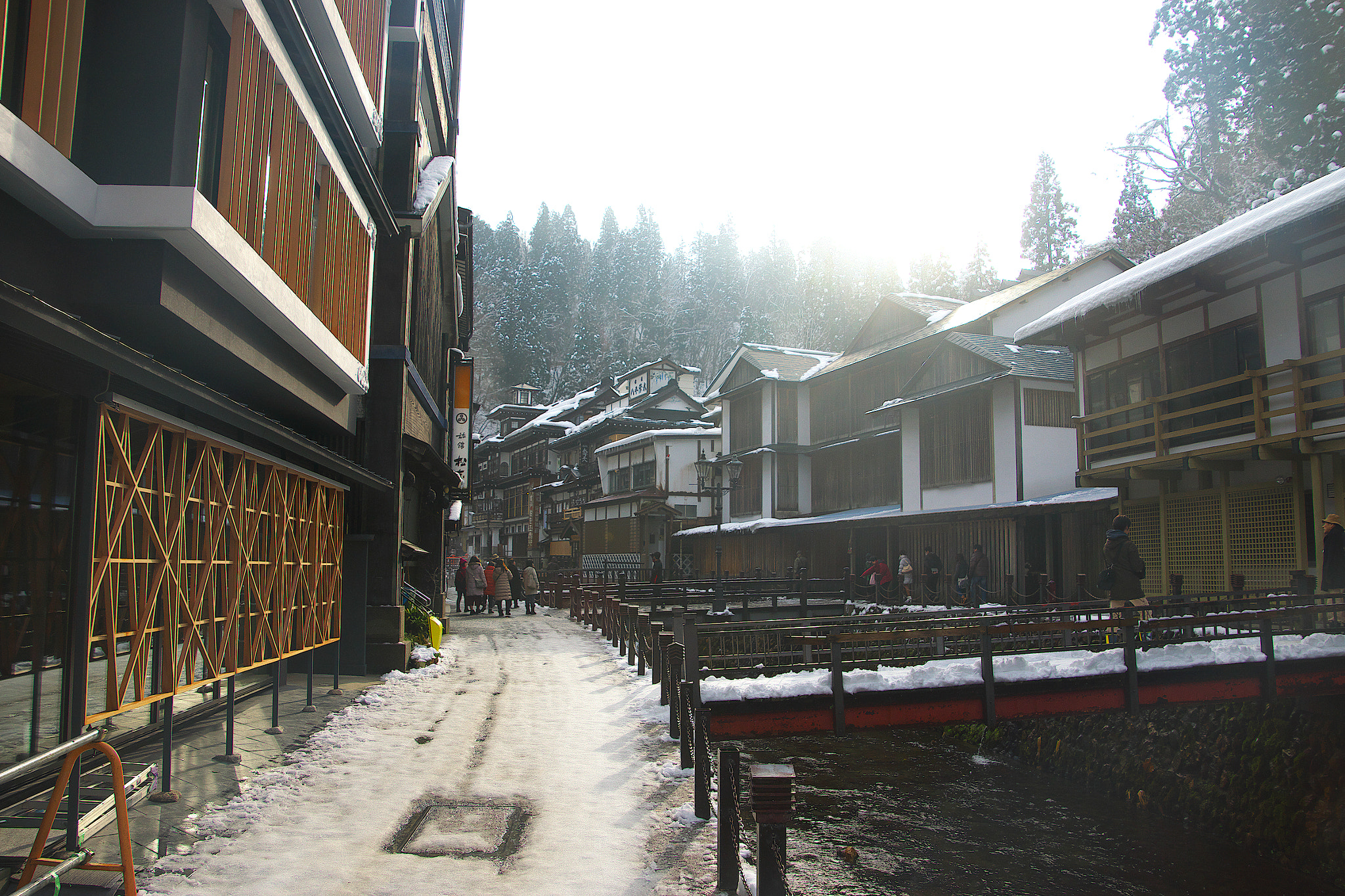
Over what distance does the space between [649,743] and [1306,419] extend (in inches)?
517

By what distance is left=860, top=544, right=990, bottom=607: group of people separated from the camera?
21609 millimetres

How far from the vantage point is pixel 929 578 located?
23438 mm

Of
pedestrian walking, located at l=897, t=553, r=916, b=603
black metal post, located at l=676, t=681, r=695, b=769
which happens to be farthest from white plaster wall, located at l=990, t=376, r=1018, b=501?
black metal post, located at l=676, t=681, r=695, b=769

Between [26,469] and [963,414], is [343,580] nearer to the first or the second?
[26,469]

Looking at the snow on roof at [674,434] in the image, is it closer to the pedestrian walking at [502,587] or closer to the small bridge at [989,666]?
the pedestrian walking at [502,587]

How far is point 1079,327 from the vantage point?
65.4 ft

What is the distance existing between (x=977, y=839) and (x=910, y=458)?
59.9 feet

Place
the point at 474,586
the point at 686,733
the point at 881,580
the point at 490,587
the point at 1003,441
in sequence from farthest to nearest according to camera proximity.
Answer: the point at 490,587 → the point at 474,586 → the point at 881,580 → the point at 1003,441 → the point at 686,733

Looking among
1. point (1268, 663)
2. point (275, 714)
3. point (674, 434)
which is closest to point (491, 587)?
point (674, 434)

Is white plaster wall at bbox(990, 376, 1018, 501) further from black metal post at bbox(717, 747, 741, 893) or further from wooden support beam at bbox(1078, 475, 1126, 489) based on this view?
black metal post at bbox(717, 747, 741, 893)

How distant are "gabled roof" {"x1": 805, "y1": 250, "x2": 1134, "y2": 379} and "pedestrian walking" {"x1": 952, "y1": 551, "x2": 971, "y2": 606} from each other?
7427mm

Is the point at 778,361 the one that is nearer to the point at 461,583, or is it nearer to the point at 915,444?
the point at 915,444

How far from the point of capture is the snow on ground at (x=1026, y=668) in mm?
9469

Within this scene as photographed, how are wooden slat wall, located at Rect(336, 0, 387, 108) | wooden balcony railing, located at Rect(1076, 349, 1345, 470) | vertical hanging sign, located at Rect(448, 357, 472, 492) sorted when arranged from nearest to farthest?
wooden slat wall, located at Rect(336, 0, 387, 108), wooden balcony railing, located at Rect(1076, 349, 1345, 470), vertical hanging sign, located at Rect(448, 357, 472, 492)
